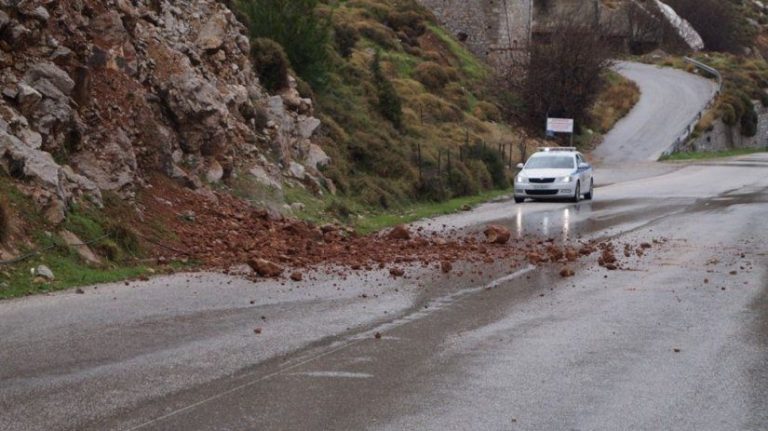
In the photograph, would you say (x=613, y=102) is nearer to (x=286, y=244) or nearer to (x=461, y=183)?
(x=461, y=183)

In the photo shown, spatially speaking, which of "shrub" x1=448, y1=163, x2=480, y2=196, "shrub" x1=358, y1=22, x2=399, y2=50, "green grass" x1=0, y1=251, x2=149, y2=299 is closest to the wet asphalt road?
"green grass" x1=0, y1=251, x2=149, y2=299

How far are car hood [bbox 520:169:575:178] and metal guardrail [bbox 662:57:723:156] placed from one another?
33045 mm

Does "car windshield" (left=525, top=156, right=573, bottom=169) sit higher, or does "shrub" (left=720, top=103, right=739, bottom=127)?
"shrub" (left=720, top=103, right=739, bottom=127)

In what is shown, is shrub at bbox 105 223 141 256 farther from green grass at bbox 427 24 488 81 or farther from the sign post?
green grass at bbox 427 24 488 81

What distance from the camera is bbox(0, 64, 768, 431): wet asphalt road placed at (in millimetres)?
7582

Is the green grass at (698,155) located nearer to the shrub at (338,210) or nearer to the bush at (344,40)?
the bush at (344,40)

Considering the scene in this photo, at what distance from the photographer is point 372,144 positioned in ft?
106

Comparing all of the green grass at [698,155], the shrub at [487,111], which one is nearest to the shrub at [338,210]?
the shrub at [487,111]

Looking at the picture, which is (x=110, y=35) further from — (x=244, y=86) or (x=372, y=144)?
(x=372, y=144)

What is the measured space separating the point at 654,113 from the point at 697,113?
2.97m

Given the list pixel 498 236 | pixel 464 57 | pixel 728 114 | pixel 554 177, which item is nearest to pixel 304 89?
pixel 554 177

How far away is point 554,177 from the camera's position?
3112 centimetres

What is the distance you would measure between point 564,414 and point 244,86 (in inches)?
770

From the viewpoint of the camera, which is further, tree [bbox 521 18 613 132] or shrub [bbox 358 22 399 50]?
tree [bbox 521 18 613 132]
